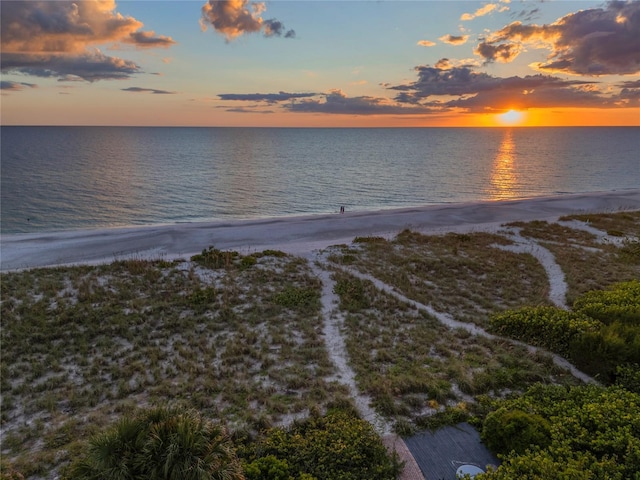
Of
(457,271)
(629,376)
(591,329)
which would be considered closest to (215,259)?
(457,271)

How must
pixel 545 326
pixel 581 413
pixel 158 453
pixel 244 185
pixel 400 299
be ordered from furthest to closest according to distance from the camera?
pixel 244 185
pixel 400 299
pixel 545 326
pixel 581 413
pixel 158 453

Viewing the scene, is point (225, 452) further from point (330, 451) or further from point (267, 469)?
point (330, 451)

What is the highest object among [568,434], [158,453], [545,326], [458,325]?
[158,453]

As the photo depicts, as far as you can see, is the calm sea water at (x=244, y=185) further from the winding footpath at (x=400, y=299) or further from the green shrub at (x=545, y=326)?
the green shrub at (x=545, y=326)

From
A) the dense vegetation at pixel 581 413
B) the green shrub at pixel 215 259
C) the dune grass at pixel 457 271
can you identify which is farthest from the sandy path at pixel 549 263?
the green shrub at pixel 215 259

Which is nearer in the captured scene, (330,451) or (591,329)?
(330,451)

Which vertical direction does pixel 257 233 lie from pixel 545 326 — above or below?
below

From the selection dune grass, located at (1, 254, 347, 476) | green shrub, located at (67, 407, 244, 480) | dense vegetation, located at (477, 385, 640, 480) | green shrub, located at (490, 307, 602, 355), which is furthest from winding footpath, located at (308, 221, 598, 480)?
green shrub, located at (67, 407, 244, 480)

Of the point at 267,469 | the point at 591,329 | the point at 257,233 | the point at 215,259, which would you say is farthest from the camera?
the point at 257,233
